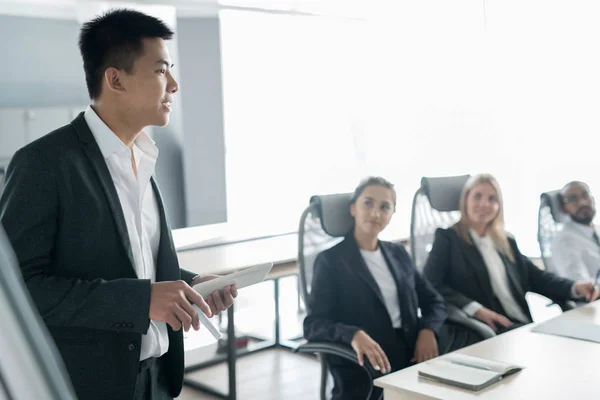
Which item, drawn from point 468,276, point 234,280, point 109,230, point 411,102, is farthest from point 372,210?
point 411,102

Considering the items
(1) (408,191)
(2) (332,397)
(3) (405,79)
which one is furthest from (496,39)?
(2) (332,397)

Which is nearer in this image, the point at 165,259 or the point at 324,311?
the point at 165,259

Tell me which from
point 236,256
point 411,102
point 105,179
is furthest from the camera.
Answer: point 411,102

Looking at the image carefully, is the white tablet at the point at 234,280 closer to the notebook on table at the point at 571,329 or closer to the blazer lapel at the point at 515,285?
the notebook on table at the point at 571,329

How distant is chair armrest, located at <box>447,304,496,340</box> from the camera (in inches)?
104

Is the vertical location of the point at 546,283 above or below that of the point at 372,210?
below

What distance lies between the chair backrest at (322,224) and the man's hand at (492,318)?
0.64m

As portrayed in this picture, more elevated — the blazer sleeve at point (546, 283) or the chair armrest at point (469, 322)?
the blazer sleeve at point (546, 283)

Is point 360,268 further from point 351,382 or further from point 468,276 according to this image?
point 468,276

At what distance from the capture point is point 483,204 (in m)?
3.14

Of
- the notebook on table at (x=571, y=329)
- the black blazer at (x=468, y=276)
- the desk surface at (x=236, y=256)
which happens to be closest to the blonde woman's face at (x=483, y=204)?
the black blazer at (x=468, y=276)

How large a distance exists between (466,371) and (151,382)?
32.3 inches

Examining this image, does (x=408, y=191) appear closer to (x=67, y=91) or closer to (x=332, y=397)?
(x=67, y=91)

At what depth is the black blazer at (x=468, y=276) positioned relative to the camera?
3.04m
